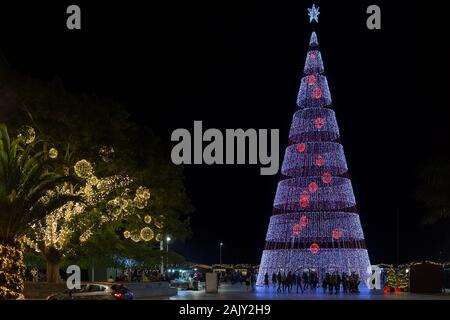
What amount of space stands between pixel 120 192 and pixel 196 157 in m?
7.99

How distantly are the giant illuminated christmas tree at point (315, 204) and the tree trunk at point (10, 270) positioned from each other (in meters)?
28.0

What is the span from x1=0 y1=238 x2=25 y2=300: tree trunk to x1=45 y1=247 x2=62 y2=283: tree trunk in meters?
16.4

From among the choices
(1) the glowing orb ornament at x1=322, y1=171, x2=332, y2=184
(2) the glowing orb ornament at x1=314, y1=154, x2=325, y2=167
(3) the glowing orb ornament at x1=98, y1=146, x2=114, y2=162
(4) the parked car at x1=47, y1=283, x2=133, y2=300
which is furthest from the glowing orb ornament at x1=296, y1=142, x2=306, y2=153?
(4) the parked car at x1=47, y1=283, x2=133, y2=300

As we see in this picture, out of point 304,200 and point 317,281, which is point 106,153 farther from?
point 317,281

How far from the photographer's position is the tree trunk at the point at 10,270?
21109 millimetres

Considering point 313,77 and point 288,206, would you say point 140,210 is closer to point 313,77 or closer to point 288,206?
point 288,206

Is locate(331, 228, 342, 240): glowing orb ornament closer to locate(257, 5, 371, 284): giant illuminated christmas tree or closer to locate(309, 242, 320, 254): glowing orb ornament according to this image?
locate(257, 5, 371, 284): giant illuminated christmas tree

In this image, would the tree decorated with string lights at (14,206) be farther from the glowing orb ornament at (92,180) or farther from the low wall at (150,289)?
the low wall at (150,289)

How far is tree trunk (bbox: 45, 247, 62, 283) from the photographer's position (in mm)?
37938

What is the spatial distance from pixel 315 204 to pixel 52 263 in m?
19.1

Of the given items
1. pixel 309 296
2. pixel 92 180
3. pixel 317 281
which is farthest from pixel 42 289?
pixel 317 281

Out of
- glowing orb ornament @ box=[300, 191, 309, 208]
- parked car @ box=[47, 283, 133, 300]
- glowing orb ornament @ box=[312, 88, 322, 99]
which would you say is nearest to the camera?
parked car @ box=[47, 283, 133, 300]

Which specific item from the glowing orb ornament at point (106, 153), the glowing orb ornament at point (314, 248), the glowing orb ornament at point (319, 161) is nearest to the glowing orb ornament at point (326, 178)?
the glowing orb ornament at point (319, 161)
